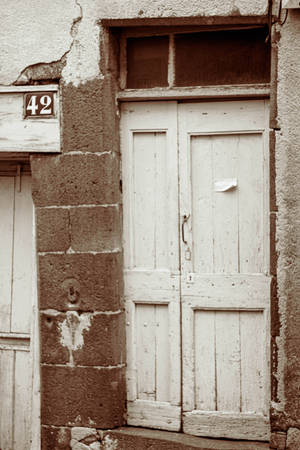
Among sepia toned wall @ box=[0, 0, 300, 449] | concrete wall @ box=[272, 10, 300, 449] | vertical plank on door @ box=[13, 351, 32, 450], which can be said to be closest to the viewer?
concrete wall @ box=[272, 10, 300, 449]

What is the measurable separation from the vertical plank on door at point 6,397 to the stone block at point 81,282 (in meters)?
0.74

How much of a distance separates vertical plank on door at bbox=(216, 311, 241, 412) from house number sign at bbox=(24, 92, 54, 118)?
72.6 inches

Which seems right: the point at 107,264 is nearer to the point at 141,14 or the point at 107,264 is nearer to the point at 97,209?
the point at 97,209

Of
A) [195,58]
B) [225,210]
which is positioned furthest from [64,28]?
[225,210]

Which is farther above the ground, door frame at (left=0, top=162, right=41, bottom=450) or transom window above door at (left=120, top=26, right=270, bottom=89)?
transom window above door at (left=120, top=26, right=270, bottom=89)

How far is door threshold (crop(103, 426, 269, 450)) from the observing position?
454 cm

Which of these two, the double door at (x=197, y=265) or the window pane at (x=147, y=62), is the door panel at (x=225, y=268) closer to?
the double door at (x=197, y=265)

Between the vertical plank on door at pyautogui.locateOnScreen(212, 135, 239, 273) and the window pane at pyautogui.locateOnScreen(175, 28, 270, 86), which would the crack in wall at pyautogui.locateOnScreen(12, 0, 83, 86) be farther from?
the vertical plank on door at pyautogui.locateOnScreen(212, 135, 239, 273)

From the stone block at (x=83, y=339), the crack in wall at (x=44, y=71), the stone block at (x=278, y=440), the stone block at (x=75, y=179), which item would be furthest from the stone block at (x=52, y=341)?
the crack in wall at (x=44, y=71)

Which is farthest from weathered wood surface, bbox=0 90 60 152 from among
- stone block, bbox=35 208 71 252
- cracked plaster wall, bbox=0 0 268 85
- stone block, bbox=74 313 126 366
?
stone block, bbox=74 313 126 366

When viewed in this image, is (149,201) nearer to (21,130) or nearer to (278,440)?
(21,130)

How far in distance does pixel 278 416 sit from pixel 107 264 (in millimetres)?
1504

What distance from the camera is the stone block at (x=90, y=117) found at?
4.61 metres

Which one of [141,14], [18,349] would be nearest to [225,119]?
[141,14]
